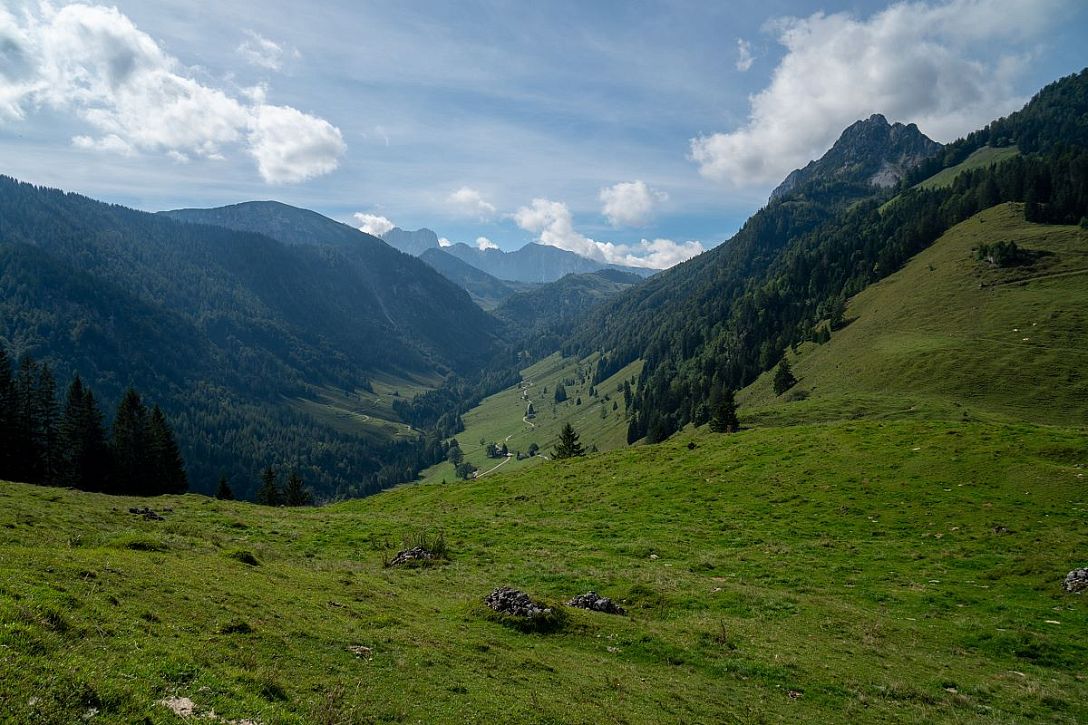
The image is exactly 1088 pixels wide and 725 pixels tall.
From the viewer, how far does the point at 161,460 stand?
83625mm

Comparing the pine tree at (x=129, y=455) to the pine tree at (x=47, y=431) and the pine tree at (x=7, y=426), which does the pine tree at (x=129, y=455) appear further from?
the pine tree at (x=7, y=426)

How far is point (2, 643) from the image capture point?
33.6ft

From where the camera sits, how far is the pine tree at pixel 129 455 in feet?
264

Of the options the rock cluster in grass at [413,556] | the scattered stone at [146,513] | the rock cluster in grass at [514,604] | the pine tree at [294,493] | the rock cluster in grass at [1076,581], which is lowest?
the pine tree at [294,493]

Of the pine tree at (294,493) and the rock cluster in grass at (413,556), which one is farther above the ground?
the rock cluster in grass at (413,556)

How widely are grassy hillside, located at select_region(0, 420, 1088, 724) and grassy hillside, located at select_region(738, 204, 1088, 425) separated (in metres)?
32.3

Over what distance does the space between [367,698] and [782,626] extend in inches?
769

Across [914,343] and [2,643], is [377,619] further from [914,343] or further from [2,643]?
[914,343]

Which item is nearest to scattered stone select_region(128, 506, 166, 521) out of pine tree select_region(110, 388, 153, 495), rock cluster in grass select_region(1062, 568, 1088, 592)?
rock cluster in grass select_region(1062, 568, 1088, 592)

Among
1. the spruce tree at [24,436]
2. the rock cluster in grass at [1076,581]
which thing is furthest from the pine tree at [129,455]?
the rock cluster in grass at [1076,581]

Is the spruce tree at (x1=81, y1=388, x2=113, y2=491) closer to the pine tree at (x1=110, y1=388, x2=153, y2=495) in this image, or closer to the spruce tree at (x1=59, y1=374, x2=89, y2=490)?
the spruce tree at (x1=59, y1=374, x2=89, y2=490)

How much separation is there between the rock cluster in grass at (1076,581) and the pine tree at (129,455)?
105m

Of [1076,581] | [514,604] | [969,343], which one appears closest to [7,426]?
[514,604]

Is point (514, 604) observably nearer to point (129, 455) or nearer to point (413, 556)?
point (413, 556)
